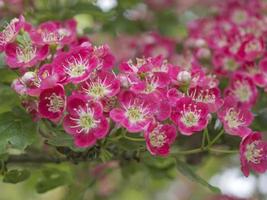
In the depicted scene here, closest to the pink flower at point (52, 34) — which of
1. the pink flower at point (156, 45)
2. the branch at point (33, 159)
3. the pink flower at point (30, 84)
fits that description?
the pink flower at point (30, 84)

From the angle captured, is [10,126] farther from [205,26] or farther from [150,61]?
[205,26]

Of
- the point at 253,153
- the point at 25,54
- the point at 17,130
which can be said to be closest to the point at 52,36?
the point at 25,54

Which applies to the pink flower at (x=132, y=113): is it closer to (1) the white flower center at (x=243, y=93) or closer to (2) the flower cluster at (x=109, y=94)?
(2) the flower cluster at (x=109, y=94)

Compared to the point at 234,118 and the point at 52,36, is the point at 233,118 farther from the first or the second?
the point at 52,36

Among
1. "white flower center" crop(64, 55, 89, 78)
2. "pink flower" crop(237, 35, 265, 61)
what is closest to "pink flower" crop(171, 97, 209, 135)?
"white flower center" crop(64, 55, 89, 78)

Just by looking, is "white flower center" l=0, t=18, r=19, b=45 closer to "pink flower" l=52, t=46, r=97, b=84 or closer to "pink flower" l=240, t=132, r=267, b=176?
"pink flower" l=52, t=46, r=97, b=84
